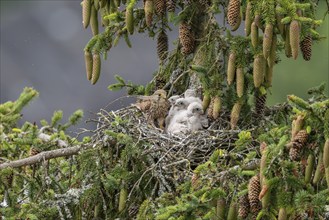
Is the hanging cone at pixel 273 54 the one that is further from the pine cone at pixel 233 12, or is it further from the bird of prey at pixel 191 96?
the bird of prey at pixel 191 96

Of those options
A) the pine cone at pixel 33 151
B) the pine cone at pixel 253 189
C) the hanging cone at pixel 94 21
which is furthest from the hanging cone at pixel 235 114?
the pine cone at pixel 253 189

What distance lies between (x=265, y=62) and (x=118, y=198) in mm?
1275

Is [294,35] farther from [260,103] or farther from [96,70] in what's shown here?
[96,70]

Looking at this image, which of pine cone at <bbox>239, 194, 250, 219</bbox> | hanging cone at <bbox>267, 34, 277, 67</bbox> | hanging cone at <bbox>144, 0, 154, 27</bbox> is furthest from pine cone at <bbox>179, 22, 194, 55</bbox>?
pine cone at <bbox>239, 194, 250, 219</bbox>

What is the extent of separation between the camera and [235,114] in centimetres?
929

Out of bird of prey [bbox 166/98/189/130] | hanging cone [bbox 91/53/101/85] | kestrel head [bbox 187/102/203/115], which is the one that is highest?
hanging cone [bbox 91/53/101/85]

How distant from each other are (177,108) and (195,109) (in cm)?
21

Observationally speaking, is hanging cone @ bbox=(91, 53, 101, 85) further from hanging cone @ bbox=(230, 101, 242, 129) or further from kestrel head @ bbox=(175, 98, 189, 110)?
hanging cone @ bbox=(230, 101, 242, 129)

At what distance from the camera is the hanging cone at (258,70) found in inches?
343

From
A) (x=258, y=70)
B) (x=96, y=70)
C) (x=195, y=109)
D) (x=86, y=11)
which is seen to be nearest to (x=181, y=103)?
(x=195, y=109)

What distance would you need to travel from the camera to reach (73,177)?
9.17 m

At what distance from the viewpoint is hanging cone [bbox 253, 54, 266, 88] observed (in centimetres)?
872

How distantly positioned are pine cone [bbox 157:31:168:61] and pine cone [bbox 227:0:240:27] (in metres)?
1.38

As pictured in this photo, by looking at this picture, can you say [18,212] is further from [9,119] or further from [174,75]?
[9,119]
